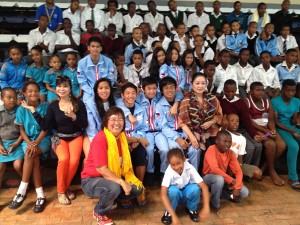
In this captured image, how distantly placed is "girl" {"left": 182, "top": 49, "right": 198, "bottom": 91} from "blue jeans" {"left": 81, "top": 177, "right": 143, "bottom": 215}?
2.12 meters

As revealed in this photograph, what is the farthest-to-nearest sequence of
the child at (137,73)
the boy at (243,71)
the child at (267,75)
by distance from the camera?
the boy at (243,71)
the child at (267,75)
the child at (137,73)

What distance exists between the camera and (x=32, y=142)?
104 inches

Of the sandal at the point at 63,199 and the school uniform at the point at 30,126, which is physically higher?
the school uniform at the point at 30,126

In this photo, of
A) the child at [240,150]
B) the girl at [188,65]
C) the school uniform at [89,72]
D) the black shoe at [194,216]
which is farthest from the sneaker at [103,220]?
the girl at [188,65]

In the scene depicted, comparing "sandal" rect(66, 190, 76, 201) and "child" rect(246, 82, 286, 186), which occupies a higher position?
"child" rect(246, 82, 286, 186)

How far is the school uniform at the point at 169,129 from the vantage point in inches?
110

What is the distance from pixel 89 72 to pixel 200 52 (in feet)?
7.13

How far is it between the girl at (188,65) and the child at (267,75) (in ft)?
3.47

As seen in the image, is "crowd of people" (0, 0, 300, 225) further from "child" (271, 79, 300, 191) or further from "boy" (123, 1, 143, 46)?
"boy" (123, 1, 143, 46)

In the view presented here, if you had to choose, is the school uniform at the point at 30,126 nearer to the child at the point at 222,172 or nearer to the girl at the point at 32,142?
the girl at the point at 32,142

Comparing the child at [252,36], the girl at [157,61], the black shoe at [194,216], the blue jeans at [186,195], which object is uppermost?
the child at [252,36]

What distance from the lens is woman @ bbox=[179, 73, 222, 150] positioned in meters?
2.92

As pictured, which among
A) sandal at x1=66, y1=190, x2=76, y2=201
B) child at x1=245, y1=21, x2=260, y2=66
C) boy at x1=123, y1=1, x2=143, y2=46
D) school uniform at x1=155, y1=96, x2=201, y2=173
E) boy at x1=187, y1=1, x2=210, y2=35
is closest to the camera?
sandal at x1=66, y1=190, x2=76, y2=201

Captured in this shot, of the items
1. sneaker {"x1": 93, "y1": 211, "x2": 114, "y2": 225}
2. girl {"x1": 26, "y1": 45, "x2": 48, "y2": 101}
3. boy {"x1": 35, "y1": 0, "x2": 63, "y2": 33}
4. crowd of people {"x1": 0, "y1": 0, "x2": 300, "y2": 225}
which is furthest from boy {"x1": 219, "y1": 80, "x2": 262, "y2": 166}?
boy {"x1": 35, "y1": 0, "x2": 63, "y2": 33}
